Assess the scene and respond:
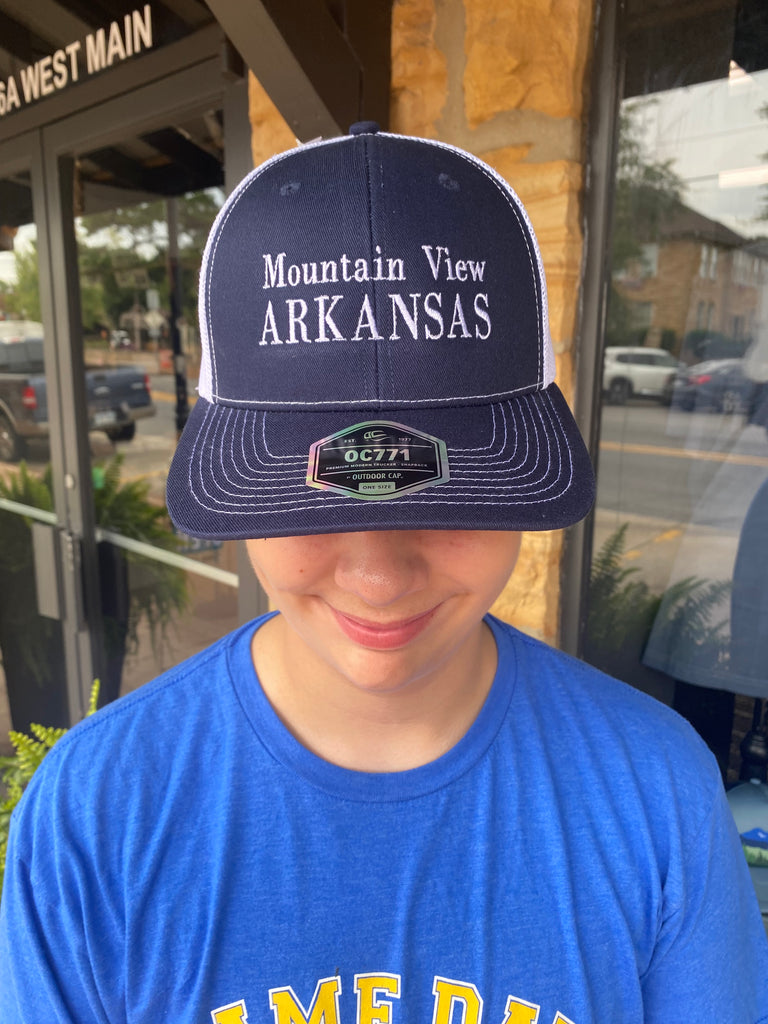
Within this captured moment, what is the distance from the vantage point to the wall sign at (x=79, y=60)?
2.31 meters

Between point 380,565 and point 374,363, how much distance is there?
0.21 m

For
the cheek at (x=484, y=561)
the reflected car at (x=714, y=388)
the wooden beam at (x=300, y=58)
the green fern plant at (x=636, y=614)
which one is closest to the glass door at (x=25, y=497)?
the wooden beam at (x=300, y=58)

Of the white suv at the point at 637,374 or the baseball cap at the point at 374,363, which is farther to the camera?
the white suv at the point at 637,374

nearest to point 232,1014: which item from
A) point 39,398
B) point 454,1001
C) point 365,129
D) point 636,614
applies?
point 454,1001

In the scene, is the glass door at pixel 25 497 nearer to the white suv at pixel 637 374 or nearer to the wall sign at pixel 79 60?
the wall sign at pixel 79 60

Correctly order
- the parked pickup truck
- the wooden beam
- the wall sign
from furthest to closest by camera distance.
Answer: the parked pickup truck
the wall sign
the wooden beam

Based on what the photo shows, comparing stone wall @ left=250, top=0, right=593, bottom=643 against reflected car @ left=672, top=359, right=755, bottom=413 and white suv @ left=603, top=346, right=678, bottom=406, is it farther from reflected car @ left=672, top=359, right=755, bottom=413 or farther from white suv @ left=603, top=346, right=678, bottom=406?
reflected car @ left=672, top=359, right=755, bottom=413

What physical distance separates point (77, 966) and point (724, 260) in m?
1.59

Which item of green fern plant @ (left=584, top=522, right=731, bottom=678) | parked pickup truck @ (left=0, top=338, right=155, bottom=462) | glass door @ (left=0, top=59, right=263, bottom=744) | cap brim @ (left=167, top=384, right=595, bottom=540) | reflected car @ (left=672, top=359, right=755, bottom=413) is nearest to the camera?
cap brim @ (left=167, top=384, right=595, bottom=540)

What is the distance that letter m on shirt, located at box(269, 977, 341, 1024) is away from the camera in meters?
0.85

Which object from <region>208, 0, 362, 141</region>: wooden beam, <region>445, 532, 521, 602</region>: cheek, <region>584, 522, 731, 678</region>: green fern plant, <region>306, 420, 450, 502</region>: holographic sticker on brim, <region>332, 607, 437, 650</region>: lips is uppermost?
<region>208, 0, 362, 141</region>: wooden beam

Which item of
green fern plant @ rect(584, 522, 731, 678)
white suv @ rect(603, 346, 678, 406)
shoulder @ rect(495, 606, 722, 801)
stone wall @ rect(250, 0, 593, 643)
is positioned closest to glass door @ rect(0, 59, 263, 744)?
stone wall @ rect(250, 0, 593, 643)

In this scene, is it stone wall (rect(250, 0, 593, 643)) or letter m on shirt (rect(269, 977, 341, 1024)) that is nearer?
letter m on shirt (rect(269, 977, 341, 1024))

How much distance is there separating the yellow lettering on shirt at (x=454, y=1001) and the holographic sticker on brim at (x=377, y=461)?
1.81 ft
